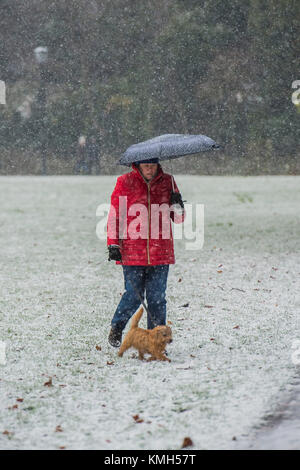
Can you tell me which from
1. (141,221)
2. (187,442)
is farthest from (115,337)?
(187,442)

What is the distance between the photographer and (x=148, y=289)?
18.1 feet

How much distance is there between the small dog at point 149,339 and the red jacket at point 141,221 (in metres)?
0.43

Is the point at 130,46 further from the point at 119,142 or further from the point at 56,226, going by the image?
the point at 56,226

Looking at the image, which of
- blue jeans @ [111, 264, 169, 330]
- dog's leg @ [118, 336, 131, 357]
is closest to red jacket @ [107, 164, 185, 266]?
blue jeans @ [111, 264, 169, 330]

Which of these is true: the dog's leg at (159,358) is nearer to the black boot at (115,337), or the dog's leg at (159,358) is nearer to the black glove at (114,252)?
the black boot at (115,337)

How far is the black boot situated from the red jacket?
0.67 meters

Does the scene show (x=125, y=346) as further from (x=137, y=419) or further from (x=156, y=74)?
(x=156, y=74)

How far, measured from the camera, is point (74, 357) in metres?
5.61

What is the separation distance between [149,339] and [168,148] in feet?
4.73

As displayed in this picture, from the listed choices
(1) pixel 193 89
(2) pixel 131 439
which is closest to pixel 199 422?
(2) pixel 131 439

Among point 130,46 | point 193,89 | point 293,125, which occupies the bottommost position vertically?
point 293,125

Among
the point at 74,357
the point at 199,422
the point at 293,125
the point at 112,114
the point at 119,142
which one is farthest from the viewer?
the point at 119,142

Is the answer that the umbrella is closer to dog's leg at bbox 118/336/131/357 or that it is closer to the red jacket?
the red jacket
